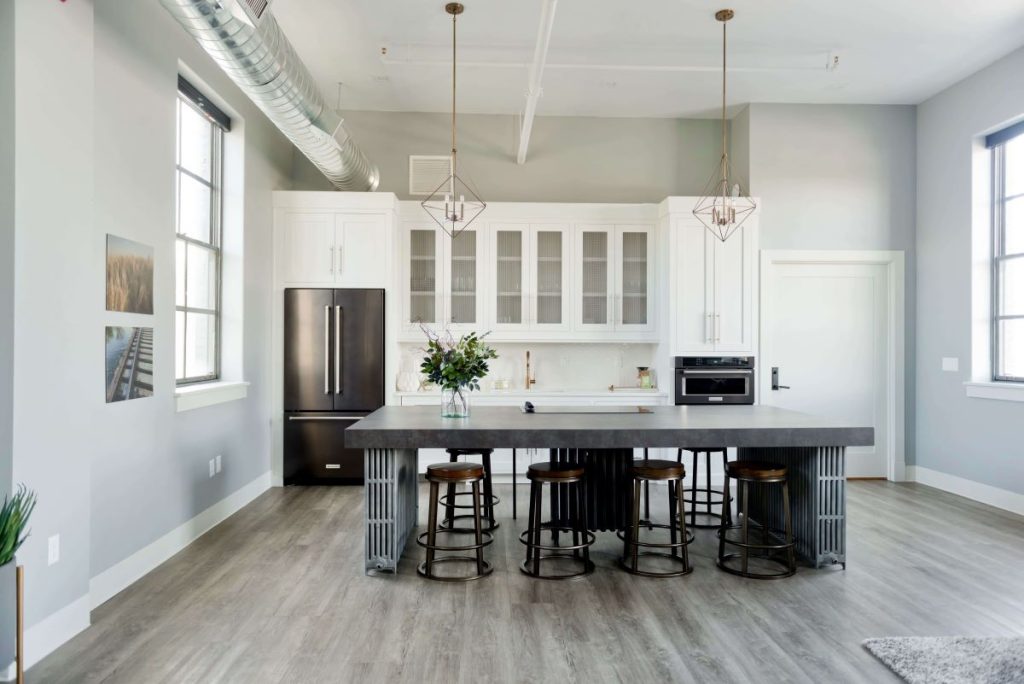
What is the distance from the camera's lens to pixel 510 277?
645 cm

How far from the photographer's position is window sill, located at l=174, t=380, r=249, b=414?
13.7 ft

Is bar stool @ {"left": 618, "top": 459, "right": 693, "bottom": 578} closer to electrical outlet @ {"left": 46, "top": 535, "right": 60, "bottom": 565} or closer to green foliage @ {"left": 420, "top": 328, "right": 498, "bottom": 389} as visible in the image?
green foliage @ {"left": 420, "top": 328, "right": 498, "bottom": 389}

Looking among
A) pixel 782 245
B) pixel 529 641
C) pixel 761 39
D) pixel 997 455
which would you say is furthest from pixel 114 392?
pixel 997 455

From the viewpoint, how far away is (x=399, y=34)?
495 cm

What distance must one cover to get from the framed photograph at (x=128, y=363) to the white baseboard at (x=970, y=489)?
602 centimetres

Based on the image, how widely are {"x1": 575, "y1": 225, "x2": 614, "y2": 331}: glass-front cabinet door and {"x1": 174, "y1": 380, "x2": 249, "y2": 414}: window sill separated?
9.98 feet

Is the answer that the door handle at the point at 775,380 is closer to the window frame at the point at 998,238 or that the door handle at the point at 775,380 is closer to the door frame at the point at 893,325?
the door frame at the point at 893,325

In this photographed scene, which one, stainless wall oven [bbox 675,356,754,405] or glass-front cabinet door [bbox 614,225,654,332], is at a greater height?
glass-front cabinet door [bbox 614,225,654,332]

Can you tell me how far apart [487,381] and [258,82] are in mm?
3670

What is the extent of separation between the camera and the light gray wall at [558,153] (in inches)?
263

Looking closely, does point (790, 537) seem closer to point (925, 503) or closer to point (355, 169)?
point (925, 503)

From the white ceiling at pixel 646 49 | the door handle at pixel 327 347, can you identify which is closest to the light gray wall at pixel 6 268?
the white ceiling at pixel 646 49

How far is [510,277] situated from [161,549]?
3704mm

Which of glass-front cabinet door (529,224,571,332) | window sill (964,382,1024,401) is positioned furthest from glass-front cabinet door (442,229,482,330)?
window sill (964,382,1024,401)
